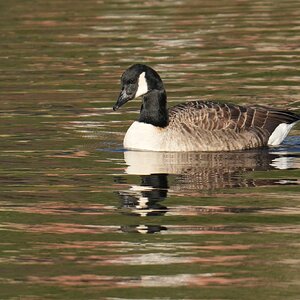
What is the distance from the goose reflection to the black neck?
0.55m

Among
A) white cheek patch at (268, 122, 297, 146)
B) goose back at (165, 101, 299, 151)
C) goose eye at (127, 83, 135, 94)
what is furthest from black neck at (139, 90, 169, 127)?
white cheek patch at (268, 122, 297, 146)

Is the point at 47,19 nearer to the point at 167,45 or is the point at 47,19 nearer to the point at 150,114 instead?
the point at 167,45

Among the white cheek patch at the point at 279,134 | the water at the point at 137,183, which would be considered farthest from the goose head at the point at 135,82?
the white cheek patch at the point at 279,134

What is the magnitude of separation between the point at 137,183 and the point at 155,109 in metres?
3.11

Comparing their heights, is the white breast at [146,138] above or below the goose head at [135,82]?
below

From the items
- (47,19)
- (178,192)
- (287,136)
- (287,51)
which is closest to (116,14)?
(47,19)

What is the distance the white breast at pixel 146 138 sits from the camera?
1888 centimetres

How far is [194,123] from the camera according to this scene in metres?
18.7

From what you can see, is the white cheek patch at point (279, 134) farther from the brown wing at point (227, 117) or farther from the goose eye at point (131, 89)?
the goose eye at point (131, 89)

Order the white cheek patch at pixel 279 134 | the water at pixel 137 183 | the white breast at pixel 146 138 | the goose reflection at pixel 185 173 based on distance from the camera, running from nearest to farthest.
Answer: the water at pixel 137 183 → the goose reflection at pixel 185 173 → the white breast at pixel 146 138 → the white cheek patch at pixel 279 134

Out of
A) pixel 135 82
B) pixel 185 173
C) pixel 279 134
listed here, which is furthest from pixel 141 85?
pixel 185 173

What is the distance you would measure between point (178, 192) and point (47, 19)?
75.2ft

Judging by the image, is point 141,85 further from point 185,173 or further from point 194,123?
point 185,173

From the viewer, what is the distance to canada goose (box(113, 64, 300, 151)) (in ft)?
61.5
